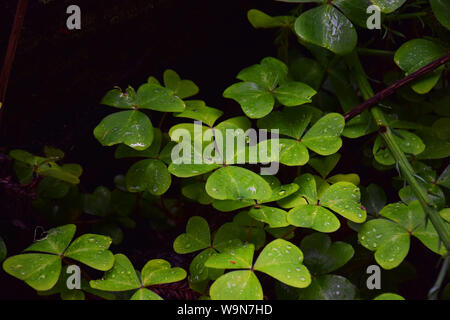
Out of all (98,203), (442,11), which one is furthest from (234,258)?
(442,11)

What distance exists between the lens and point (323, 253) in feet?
3.70

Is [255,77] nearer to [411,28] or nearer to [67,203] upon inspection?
[411,28]

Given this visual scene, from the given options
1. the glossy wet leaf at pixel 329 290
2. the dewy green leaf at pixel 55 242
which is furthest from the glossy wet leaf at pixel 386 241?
the dewy green leaf at pixel 55 242

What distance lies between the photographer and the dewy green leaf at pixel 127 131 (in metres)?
1.18

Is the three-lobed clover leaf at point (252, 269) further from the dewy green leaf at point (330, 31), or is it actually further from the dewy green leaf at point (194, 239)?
the dewy green leaf at point (330, 31)

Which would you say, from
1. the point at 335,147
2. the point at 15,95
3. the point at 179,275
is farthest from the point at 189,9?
Result: the point at 179,275

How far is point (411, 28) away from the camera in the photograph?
1501 millimetres

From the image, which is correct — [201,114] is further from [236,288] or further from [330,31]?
[236,288]

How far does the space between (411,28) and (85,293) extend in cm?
154

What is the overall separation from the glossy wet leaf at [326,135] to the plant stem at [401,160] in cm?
14

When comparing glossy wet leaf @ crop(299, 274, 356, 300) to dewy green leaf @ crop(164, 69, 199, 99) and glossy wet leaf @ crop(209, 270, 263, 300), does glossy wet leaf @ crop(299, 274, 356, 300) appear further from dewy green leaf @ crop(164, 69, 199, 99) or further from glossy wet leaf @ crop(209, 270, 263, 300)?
dewy green leaf @ crop(164, 69, 199, 99)

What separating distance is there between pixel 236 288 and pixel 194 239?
0.93 ft

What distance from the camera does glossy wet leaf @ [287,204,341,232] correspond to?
1030 millimetres

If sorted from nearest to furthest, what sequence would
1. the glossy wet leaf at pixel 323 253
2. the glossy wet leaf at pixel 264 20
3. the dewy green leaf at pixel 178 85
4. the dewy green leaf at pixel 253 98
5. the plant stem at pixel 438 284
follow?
the plant stem at pixel 438 284 < the glossy wet leaf at pixel 323 253 < the dewy green leaf at pixel 253 98 < the glossy wet leaf at pixel 264 20 < the dewy green leaf at pixel 178 85
